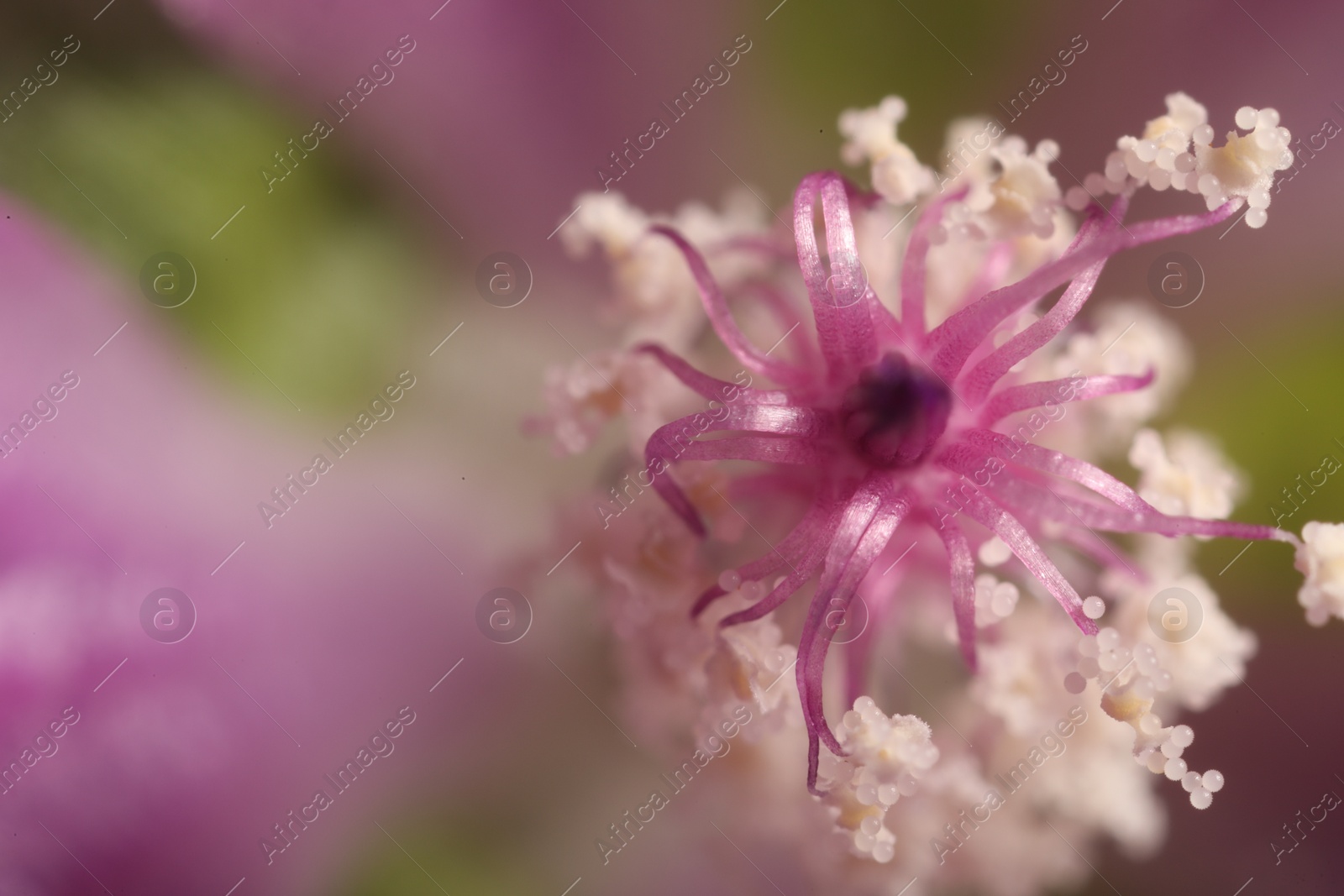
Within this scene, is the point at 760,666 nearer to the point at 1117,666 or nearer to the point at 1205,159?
the point at 1117,666

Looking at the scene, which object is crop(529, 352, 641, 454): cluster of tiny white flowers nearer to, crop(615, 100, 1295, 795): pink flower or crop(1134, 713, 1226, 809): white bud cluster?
crop(615, 100, 1295, 795): pink flower

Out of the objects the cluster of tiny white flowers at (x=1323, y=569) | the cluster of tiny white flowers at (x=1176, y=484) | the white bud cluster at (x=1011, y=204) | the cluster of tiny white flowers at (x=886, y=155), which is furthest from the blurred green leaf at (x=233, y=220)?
the cluster of tiny white flowers at (x=1323, y=569)

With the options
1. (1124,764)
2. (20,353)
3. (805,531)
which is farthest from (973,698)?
(20,353)

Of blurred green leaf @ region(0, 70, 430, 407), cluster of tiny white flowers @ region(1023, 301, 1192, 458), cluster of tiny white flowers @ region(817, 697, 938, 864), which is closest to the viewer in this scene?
cluster of tiny white flowers @ region(817, 697, 938, 864)

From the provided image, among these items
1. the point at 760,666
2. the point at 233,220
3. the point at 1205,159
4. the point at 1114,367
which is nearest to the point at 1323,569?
the point at 1114,367

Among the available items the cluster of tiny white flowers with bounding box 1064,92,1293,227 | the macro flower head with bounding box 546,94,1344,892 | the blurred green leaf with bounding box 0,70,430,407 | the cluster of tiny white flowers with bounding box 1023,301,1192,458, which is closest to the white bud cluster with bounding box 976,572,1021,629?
the macro flower head with bounding box 546,94,1344,892

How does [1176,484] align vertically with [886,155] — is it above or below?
below
